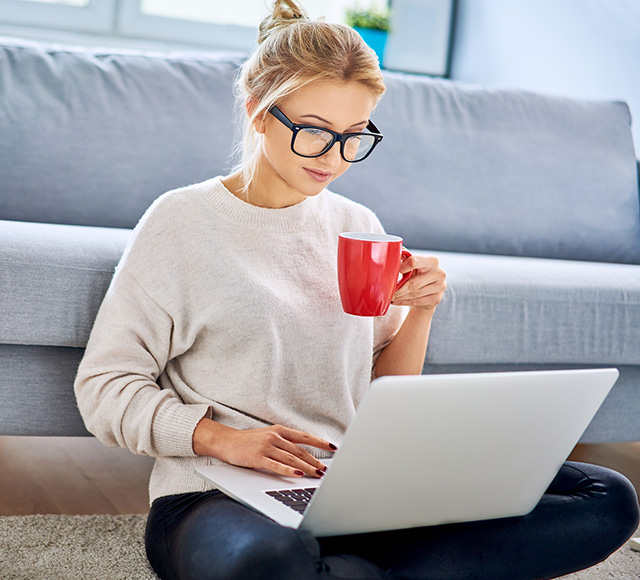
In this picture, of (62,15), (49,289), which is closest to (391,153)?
(49,289)

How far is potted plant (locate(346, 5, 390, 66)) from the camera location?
9.96 feet

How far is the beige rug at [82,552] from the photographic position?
3.69 feet

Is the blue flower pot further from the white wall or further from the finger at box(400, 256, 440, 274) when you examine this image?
the finger at box(400, 256, 440, 274)

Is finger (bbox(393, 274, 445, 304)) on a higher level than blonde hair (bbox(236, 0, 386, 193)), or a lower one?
lower

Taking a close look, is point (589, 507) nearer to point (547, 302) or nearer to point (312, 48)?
point (547, 302)

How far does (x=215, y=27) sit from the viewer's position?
3109 mm

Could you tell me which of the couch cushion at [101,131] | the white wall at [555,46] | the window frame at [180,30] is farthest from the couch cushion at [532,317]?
the window frame at [180,30]

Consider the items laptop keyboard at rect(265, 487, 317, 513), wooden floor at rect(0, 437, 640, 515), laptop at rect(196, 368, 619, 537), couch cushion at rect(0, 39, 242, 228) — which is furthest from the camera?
couch cushion at rect(0, 39, 242, 228)

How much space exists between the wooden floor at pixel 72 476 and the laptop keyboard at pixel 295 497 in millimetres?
603

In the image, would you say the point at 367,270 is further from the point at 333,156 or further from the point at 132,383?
the point at 132,383

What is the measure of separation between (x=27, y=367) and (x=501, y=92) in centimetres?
154

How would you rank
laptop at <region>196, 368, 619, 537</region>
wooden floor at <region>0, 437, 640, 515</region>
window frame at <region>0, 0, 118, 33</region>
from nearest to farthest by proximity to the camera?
laptop at <region>196, 368, 619, 537</region>, wooden floor at <region>0, 437, 640, 515</region>, window frame at <region>0, 0, 118, 33</region>

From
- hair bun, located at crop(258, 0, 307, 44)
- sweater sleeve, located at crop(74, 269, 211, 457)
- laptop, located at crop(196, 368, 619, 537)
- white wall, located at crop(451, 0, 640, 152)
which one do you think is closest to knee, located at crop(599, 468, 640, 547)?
laptop, located at crop(196, 368, 619, 537)

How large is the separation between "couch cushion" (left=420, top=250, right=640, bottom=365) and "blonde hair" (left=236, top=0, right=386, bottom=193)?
55 centimetres
